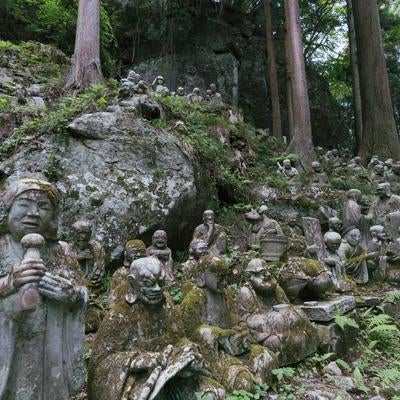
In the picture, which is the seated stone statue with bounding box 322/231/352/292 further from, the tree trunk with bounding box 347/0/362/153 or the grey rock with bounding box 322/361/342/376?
the tree trunk with bounding box 347/0/362/153

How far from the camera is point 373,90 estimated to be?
17719 mm

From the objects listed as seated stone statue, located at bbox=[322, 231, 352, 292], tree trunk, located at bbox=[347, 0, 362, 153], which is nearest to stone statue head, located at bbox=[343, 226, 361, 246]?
seated stone statue, located at bbox=[322, 231, 352, 292]

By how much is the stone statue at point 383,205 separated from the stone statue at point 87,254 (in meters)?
6.75

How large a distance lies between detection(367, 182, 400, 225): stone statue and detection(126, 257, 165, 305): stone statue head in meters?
8.04

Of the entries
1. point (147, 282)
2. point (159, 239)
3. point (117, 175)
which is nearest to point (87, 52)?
point (117, 175)

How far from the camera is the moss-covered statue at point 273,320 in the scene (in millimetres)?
4730

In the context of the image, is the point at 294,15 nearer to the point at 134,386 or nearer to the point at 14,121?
the point at 14,121

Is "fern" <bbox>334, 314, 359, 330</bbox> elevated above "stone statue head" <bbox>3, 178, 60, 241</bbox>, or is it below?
below

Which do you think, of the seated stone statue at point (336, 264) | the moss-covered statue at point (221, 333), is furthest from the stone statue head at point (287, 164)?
the moss-covered statue at point (221, 333)

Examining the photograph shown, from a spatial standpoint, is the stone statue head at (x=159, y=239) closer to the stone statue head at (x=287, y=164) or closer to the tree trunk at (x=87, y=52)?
the tree trunk at (x=87, y=52)

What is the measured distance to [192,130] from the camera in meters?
12.6

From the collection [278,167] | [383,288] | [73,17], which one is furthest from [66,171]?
[73,17]

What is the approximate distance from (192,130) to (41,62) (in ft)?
32.9

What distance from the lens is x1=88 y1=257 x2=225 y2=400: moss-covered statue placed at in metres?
3.16
